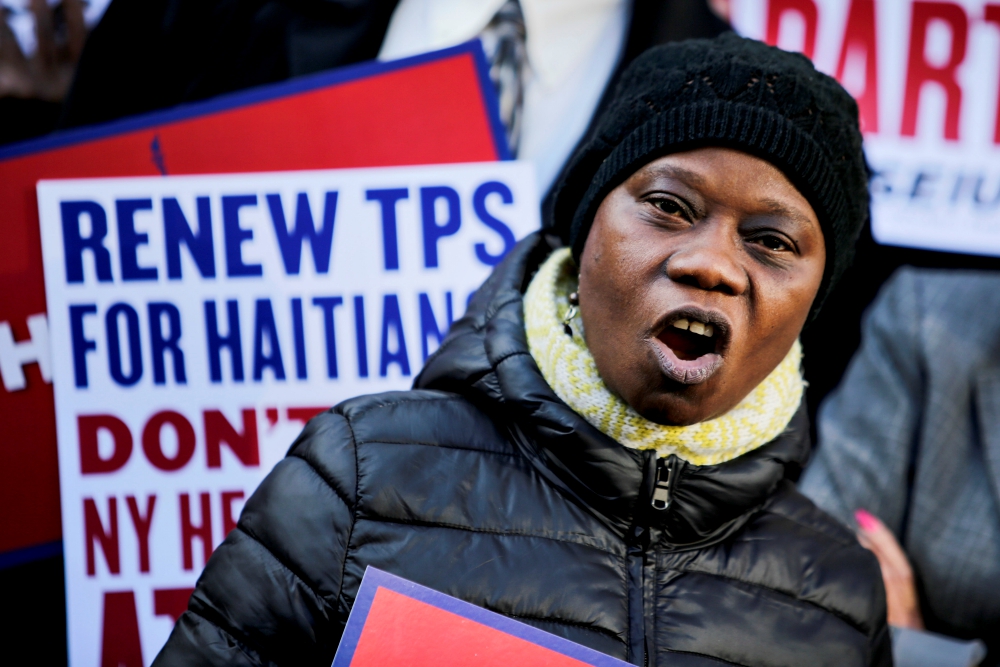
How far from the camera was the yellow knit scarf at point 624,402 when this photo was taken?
1097 mm

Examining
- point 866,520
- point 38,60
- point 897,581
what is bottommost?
point 897,581

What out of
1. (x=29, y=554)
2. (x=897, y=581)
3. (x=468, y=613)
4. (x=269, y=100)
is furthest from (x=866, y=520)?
(x=29, y=554)

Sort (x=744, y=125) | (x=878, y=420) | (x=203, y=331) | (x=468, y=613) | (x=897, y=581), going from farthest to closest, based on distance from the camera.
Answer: (x=878, y=420) → (x=897, y=581) → (x=203, y=331) → (x=744, y=125) → (x=468, y=613)

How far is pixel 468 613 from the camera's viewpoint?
953mm

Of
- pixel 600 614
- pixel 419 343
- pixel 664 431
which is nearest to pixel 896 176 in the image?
pixel 419 343

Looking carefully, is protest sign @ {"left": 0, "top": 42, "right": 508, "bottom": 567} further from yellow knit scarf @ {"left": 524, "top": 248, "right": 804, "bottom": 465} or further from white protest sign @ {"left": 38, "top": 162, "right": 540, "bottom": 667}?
yellow knit scarf @ {"left": 524, "top": 248, "right": 804, "bottom": 465}

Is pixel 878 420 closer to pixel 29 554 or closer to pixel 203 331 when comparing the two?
pixel 203 331

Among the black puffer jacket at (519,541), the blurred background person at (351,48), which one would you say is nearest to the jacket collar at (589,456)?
the black puffer jacket at (519,541)

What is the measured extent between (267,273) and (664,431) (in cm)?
98

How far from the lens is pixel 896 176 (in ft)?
7.54

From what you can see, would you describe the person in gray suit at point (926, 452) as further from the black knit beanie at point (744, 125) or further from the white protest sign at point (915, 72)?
the black knit beanie at point (744, 125)

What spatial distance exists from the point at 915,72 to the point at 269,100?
5.19 ft

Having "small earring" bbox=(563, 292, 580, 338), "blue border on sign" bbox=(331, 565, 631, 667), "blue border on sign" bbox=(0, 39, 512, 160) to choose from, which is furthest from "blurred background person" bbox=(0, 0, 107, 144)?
"blue border on sign" bbox=(331, 565, 631, 667)

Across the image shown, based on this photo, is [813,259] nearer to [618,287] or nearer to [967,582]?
[618,287]
